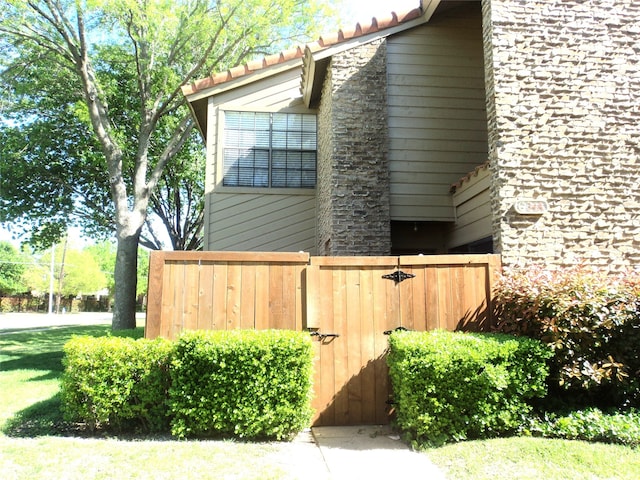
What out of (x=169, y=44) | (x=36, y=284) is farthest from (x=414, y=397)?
(x=36, y=284)

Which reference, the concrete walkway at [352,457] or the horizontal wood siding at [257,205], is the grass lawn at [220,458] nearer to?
the concrete walkway at [352,457]

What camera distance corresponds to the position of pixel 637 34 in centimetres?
632

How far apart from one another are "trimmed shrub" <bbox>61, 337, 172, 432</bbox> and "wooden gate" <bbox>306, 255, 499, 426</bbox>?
→ 1649 mm

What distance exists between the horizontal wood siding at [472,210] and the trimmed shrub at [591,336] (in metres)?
2.06

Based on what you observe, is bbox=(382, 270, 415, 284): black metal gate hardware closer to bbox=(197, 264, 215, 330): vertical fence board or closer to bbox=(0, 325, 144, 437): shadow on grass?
bbox=(197, 264, 215, 330): vertical fence board

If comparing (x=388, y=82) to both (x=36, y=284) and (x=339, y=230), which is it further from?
(x=36, y=284)

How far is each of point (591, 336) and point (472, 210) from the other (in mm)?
3117

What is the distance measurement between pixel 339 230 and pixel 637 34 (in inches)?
200

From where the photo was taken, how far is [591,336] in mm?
4582

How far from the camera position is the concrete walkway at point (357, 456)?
12.3 ft

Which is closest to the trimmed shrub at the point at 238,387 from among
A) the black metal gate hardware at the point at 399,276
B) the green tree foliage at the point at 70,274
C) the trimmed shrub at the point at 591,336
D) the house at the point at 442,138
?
the black metal gate hardware at the point at 399,276

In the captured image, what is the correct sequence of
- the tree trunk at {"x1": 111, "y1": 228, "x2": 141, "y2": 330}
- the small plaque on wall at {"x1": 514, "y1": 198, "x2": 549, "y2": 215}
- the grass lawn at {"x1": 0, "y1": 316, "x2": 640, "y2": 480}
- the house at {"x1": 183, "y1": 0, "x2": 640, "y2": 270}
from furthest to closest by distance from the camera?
the tree trunk at {"x1": 111, "y1": 228, "x2": 141, "y2": 330} < the house at {"x1": 183, "y1": 0, "x2": 640, "y2": 270} < the small plaque on wall at {"x1": 514, "y1": 198, "x2": 549, "y2": 215} < the grass lawn at {"x1": 0, "y1": 316, "x2": 640, "y2": 480}

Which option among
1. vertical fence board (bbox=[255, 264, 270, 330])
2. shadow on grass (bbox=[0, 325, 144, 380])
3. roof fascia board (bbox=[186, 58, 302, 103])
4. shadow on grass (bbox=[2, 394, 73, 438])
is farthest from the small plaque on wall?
roof fascia board (bbox=[186, 58, 302, 103])

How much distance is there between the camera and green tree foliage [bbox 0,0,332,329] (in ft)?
37.0
